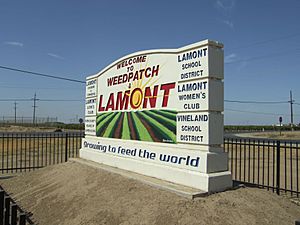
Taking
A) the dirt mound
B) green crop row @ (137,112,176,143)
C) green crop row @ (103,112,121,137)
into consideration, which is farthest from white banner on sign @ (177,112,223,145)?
green crop row @ (103,112,121,137)

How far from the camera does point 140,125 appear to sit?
8.18 meters

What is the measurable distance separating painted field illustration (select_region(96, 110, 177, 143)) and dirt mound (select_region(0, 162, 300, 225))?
50.0 inches

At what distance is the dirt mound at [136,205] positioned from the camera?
5043mm

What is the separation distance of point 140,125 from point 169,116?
133cm

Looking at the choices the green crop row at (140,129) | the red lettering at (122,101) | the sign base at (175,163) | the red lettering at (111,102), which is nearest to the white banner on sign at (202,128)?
the sign base at (175,163)

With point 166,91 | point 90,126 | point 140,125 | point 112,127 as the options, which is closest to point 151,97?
point 166,91

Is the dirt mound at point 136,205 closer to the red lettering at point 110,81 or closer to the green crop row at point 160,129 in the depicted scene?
the green crop row at point 160,129

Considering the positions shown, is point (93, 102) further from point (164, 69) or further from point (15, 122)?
point (15, 122)

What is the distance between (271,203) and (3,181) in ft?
29.0

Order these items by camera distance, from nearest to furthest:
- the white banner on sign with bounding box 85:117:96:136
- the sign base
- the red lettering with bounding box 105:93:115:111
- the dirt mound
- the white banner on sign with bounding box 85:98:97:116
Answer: the dirt mound → the sign base → the red lettering with bounding box 105:93:115:111 → the white banner on sign with bounding box 85:117:96:136 → the white banner on sign with bounding box 85:98:97:116

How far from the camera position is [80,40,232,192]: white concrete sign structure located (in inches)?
242

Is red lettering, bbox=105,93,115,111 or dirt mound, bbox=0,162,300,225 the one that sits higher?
red lettering, bbox=105,93,115,111

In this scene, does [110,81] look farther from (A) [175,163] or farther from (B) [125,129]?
(A) [175,163]

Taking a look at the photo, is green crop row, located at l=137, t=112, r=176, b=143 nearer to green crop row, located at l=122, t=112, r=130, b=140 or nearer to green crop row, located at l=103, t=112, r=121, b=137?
green crop row, located at l=122, t=112, r=130, b=140
